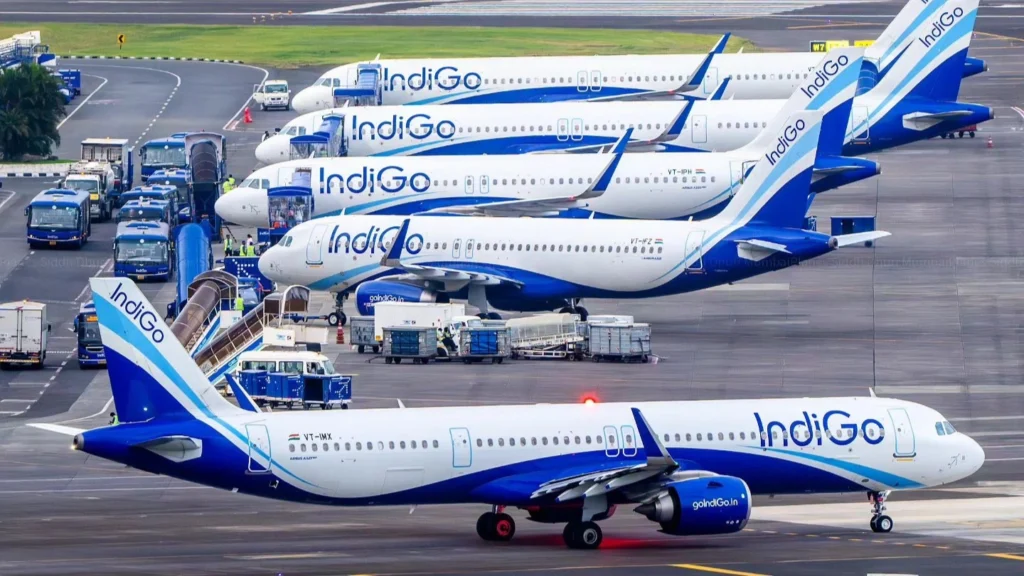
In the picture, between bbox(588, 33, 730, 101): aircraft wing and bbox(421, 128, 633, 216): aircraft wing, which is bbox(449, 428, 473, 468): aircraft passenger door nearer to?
bbox(421, 128, 633, 216): aircraft wing

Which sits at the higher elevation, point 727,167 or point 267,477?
point 727,167

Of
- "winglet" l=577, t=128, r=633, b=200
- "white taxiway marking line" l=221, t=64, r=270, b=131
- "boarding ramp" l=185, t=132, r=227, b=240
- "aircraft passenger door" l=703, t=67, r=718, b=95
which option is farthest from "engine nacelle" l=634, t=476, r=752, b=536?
"white taxiway marking line" l=221, t=64, r=270, b=131

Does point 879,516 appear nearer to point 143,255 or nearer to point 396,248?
point 396,248

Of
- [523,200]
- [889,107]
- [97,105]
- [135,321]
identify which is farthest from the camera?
[97,105]

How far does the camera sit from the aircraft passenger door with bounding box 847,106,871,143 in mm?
113375

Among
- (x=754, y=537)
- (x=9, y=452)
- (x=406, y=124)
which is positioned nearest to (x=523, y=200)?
(x=406, y=124)

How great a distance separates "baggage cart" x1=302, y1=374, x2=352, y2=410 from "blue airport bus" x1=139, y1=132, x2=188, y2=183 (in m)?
50.4

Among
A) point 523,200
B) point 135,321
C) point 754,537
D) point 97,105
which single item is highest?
point 97,105

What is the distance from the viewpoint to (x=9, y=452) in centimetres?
7300

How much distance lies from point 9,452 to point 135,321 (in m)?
19.9

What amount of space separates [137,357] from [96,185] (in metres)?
66.7

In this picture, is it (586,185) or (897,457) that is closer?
(897,457)

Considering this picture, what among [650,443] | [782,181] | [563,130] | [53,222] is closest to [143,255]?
[53,222]

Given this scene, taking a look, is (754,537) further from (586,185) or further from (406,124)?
(406,124)
